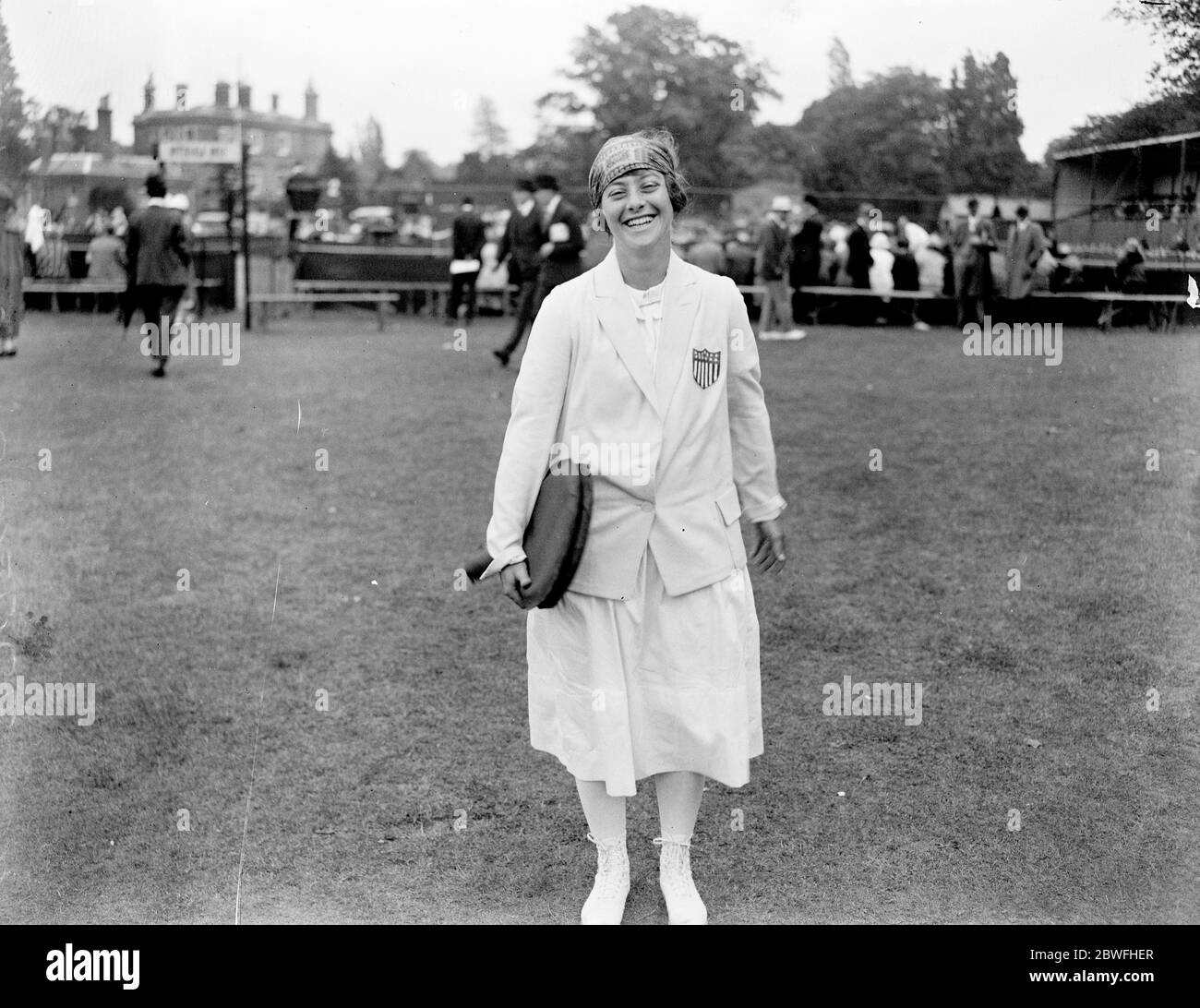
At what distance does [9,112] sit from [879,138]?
18896 mm

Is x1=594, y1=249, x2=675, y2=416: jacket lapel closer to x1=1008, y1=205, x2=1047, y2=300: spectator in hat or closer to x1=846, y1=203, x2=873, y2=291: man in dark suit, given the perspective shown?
x1=1008, y1=205, x2=1047, y2=300: spectator in hat

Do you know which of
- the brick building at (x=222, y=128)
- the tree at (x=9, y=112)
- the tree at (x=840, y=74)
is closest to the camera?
the tree at (x=9, y=112)

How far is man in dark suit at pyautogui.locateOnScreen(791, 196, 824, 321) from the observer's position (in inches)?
743

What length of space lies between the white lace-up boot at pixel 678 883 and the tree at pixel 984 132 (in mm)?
6460

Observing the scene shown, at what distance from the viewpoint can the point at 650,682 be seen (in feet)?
11.7

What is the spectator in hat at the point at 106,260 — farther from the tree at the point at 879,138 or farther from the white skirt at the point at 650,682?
the white skirt at the point at 650,682

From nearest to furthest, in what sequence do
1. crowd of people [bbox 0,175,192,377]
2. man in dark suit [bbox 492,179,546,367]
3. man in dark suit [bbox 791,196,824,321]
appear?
crowd of people [bbox 0,175,192,377]
man in dark suit [bbox 492,179,546,367]
man in dark suit [bbox 791,196,824,321]

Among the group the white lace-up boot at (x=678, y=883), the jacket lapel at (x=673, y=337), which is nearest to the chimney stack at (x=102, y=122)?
the jacket lapel at (x=673, y=337)

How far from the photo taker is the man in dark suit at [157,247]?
13477 mm

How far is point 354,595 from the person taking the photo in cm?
643

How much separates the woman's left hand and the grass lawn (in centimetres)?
91

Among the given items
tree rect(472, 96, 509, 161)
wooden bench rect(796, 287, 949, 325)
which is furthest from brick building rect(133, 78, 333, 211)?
wooden bench rect(796, 287, 949, 325)

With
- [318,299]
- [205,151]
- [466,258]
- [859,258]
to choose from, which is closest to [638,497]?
[205,151]
